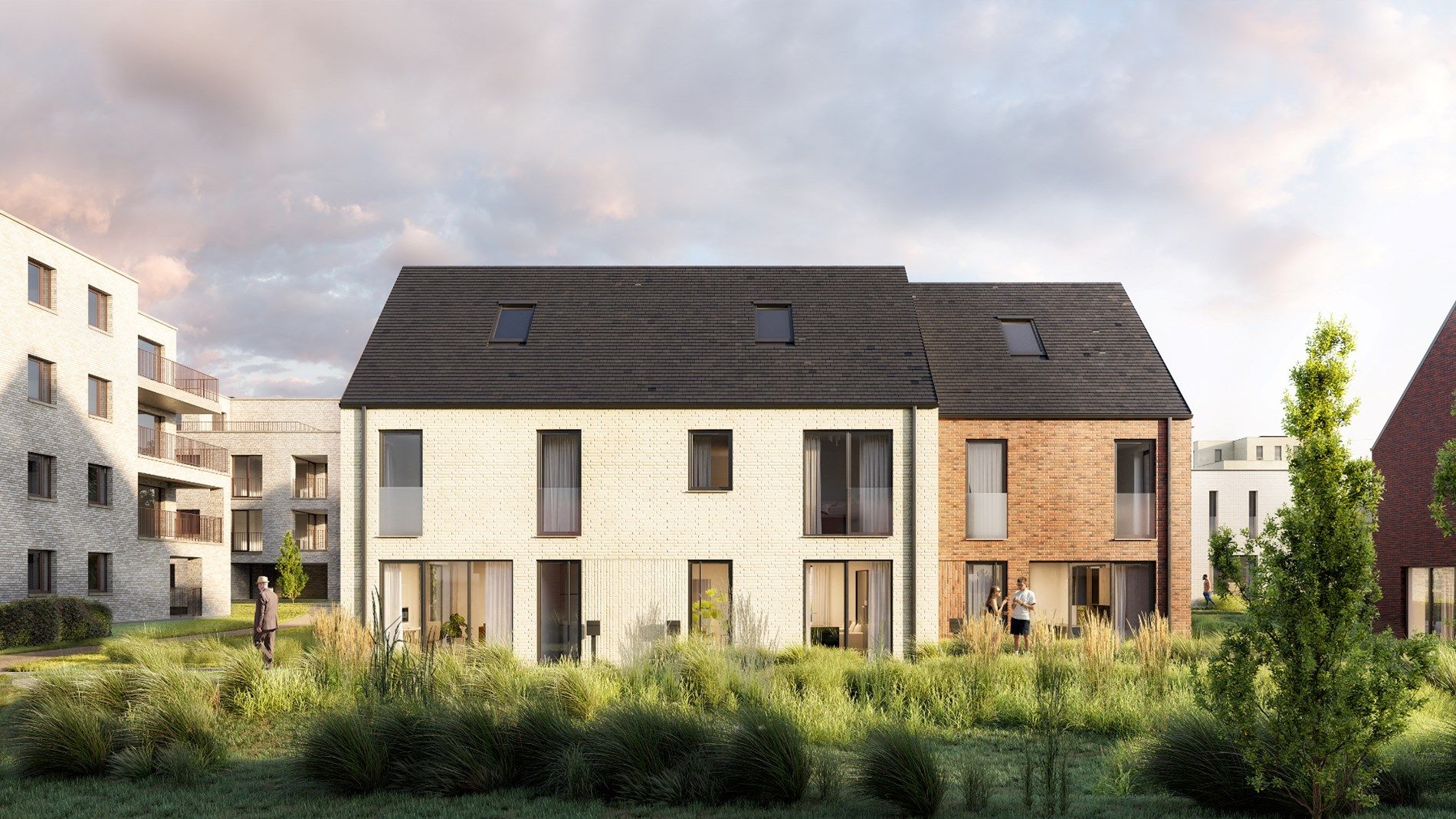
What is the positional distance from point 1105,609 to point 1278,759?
47.8 feet

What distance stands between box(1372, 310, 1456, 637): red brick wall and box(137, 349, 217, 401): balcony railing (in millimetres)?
35784

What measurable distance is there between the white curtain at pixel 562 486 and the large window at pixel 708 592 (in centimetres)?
231

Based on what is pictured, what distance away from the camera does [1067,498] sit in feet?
68.3

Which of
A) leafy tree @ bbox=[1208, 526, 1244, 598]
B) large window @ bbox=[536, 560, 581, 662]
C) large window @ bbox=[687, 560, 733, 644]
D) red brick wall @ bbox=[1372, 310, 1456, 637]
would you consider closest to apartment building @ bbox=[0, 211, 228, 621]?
large window @ bbox=[536, 560, 581, 662]

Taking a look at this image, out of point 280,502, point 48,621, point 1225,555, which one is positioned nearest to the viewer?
point 1225,555

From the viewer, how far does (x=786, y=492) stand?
19422 mm

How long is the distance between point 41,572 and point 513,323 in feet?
56.6

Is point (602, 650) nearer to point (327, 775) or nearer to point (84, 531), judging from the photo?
point (327, 775)

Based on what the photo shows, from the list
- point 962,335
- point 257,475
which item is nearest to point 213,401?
point 257,475

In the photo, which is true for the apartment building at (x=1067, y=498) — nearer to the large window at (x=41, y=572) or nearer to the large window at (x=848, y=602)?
the large window at (x=848, y=602)

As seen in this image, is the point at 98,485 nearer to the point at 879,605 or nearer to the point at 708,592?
the point at 708,592

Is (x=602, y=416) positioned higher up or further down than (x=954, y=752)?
higher up

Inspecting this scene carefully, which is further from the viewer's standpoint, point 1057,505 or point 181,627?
point 181,627

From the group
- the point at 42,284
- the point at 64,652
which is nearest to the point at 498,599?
the point at 64,652
